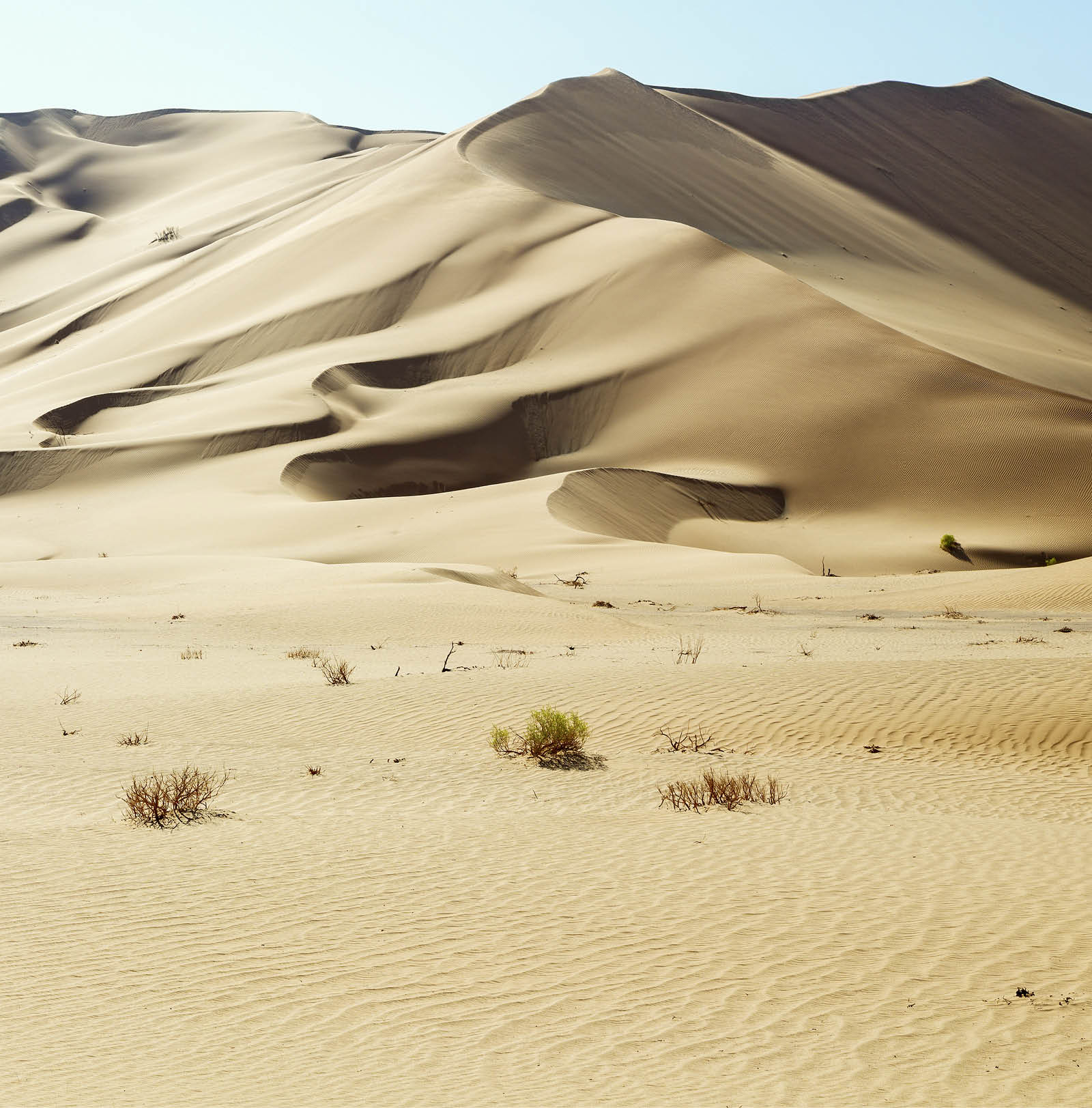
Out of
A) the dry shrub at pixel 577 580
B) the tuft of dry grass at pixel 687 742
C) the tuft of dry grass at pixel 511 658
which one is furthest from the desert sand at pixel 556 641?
the dry shrub at pixel 577 580

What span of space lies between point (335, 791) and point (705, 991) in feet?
14.1

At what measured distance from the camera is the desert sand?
4832 mm

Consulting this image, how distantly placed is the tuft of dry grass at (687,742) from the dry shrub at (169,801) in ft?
13.5

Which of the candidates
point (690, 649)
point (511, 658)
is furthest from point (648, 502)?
point (511, 658)

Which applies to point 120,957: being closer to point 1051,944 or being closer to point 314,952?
point 314,952

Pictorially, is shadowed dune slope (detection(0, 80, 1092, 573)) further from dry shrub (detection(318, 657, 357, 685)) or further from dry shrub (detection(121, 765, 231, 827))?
dry shrub (detection(121, 765, 231, 827))

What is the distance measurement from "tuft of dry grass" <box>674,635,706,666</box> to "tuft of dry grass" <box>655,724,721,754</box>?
2.83 m

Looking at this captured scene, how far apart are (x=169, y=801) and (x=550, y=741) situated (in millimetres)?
3368

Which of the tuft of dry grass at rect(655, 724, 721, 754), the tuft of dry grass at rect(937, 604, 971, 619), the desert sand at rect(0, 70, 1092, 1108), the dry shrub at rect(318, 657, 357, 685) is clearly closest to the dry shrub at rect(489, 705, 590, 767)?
the desert sand at rect(0, 70, 1092, 1108)

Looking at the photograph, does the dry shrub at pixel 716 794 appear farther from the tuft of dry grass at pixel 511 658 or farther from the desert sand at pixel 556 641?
the tuft of dry grass at pixel 511 658

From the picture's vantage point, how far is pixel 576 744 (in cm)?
1046

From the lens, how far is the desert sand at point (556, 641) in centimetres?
483

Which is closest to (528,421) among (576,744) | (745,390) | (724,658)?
(745,390)

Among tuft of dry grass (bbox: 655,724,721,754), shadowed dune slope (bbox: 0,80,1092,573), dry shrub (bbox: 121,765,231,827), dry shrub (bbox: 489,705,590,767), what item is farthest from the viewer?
shadowed dune slope (bbox: 0,80,1092,573)
